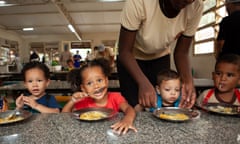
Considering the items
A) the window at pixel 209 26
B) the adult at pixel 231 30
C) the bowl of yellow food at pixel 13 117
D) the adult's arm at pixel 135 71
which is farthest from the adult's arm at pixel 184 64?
the window at pixel 209 26

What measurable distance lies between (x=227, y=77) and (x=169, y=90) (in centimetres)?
40

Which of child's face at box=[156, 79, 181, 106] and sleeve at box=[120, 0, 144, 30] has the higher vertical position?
sleeve at box=[120, 0, 144, 30]

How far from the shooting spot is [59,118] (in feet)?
3.01

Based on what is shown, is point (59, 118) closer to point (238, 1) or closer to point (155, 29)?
point (155, 29)

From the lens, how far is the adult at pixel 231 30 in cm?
177

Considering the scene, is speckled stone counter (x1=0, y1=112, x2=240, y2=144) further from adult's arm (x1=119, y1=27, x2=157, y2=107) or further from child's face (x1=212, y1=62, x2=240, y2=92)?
child's face (x1=212, y1=62, x2=240, y2=92)

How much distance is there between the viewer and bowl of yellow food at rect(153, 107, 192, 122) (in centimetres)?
86

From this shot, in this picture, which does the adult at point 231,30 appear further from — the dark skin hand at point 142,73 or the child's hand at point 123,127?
the child's hand at point 123,127

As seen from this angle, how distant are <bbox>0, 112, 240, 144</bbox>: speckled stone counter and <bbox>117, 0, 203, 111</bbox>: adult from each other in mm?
235

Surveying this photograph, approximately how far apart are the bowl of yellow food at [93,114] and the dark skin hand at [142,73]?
19 centimetres

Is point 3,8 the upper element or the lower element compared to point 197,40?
upper

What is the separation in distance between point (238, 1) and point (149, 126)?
145 cm

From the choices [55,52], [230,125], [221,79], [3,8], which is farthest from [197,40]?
[55,52]

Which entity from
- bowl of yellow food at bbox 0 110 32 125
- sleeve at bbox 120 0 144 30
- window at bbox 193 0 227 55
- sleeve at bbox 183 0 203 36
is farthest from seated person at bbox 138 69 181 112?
window at bbox 193 0 227 55
